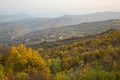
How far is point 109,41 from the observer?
99312 millimetres

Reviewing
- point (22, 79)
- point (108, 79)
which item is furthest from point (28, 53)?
point (108, 79)

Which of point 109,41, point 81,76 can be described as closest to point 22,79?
point 81,76

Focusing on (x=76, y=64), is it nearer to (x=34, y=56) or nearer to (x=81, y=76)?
(x=34, y=56)

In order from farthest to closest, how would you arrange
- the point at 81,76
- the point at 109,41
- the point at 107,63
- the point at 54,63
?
the point at 109,41, the point at 54,63, the point at 107,63, the point at 81,76

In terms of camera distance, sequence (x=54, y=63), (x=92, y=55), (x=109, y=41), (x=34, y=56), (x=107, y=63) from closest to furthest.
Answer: (x=107, y=63)
(x=34, y=56)
(x=54, y=63)
(x=92, y=55)
(x=109, y=41)

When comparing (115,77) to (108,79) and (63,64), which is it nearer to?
(108,79)

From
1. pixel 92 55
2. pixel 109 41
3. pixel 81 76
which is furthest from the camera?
pixel 109 41

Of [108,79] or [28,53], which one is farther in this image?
[28,53]

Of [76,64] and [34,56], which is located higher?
[34,56]

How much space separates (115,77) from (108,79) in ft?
4.99

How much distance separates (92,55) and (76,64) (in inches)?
222

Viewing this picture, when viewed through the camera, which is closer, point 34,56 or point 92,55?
point 34,56

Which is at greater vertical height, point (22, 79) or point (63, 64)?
point (22, 79)

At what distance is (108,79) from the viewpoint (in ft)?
142
